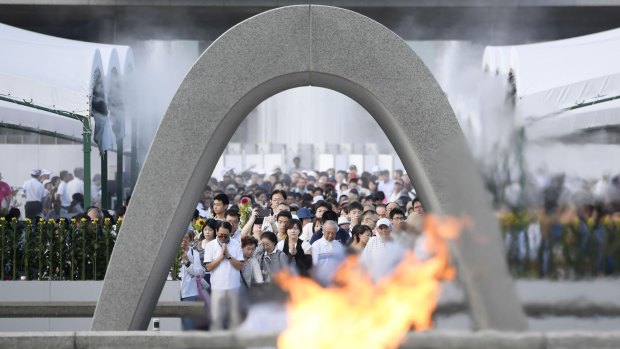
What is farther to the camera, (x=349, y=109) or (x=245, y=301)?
(x=349, y=109)

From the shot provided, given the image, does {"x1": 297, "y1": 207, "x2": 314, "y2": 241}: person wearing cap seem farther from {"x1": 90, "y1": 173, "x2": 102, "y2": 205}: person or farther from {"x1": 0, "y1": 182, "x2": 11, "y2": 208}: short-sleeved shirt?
{"x1": 90, "y1": 173, "x2": 102, "y2": 205}: person

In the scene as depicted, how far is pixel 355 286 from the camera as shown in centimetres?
788

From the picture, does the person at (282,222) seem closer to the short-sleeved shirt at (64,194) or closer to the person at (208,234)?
the person at (208,234)

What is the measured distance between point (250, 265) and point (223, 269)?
0.36m

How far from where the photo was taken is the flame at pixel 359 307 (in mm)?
7770

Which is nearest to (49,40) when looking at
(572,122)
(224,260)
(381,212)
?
(381,212)

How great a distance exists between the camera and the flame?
25.5ft

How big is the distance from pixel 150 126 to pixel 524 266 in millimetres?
23954

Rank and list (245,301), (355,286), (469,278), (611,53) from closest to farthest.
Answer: (245,301) < (355,286) < (469,278) < (611,53)

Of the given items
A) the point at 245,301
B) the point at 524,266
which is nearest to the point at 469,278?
the point at 524,266

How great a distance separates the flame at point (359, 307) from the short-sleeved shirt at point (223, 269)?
378 centimetres

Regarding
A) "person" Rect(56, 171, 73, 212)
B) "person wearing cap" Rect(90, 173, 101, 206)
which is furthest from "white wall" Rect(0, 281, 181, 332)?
"person wearing cap" Rect(90, 173, 101, 206)

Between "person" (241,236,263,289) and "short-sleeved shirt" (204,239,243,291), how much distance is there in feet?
0.38

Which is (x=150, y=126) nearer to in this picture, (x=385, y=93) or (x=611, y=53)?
(x=611, y=53)
